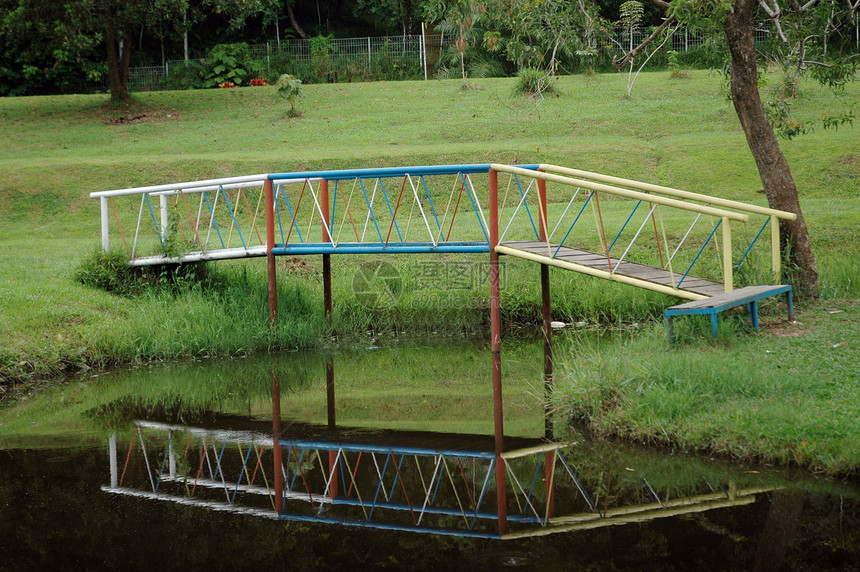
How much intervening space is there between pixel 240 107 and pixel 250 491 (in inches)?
916

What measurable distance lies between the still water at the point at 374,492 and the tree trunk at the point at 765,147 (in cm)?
382

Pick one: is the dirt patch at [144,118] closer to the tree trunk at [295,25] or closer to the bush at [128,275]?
the tree trunk at [295,25]

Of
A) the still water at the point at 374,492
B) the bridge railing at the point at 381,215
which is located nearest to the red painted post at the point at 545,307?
the still water at the point at 374,492

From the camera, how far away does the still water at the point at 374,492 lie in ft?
18.3

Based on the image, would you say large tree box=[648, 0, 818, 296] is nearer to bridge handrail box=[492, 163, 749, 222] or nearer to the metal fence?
bridge handrail box=[492, 163, 749, 222]

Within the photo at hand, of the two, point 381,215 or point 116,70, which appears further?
point 116,70

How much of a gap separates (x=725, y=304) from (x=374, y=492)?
4.07 meters

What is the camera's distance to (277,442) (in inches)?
326

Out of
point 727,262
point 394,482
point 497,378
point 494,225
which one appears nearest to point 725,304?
point 727,262

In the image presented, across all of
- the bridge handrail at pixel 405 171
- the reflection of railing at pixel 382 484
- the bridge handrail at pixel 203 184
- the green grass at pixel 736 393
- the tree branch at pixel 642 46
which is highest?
the tree branch at pixel 642 46

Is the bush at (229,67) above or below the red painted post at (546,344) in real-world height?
above

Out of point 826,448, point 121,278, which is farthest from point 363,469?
point 121,278

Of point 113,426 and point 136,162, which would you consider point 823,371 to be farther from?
point 136,162

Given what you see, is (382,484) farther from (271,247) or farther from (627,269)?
(271,247)
